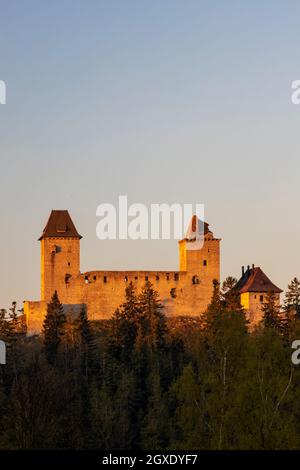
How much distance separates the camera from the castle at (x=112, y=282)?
100125mm

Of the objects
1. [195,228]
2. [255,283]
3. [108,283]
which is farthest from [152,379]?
[195,228]

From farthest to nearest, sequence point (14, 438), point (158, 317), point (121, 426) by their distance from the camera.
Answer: point (158, 317) → point (121, 426) → point (14, 438)

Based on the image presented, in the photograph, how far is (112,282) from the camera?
101 m

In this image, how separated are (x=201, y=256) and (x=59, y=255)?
1243cm

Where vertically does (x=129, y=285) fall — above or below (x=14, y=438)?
above

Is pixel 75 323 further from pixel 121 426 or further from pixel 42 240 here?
pixel 121 426

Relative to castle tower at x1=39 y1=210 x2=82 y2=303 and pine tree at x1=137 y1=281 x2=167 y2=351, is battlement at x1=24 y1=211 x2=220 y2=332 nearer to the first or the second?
castle tower at x1=39 y1=210 x2=82 y2=303

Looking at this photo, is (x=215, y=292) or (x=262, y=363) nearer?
(x=262, y=363)

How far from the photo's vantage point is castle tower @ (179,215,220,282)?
10300cm

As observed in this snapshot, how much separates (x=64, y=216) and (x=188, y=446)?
68.3 metres

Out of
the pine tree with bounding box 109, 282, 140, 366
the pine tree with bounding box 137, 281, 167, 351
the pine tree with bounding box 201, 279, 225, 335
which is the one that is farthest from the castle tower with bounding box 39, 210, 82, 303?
the pine tree with bounding box 201, 279, 225, 335

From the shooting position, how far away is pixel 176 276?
102438 millimetres
